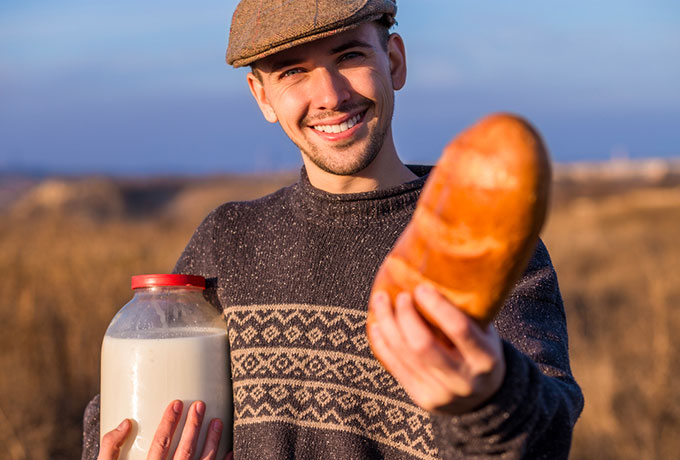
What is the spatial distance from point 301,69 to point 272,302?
0.75 m

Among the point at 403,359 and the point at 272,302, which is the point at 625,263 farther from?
the point at 403,359

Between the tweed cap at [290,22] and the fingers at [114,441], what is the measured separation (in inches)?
45.9

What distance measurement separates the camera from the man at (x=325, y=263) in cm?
214

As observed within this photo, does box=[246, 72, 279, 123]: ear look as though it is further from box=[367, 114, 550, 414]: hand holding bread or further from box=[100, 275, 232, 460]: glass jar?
box=[367, 114, 550, 414]: hand holding bread

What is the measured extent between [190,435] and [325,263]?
2.18 ft

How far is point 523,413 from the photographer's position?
146 cm

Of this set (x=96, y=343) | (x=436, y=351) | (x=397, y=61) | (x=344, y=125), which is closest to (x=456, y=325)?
(x=436, y=351)

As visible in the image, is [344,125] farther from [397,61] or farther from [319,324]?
[319,324]

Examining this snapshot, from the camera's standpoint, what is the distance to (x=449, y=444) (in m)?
1.50

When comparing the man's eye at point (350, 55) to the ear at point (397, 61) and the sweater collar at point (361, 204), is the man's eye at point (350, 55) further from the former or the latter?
the sweater collar at point (361, 204)

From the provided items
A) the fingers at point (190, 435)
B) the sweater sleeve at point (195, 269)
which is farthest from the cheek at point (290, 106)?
the fingers at point (190, 435)

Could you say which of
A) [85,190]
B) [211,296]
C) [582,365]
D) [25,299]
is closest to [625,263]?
[582,365]

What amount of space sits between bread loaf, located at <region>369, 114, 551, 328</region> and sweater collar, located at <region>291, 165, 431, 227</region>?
986 millimetres

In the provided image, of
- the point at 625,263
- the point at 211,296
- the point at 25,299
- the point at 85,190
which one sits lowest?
the point at 85,190
